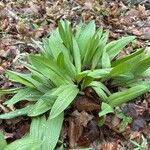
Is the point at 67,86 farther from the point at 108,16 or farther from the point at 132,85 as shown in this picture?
the point at 108,16

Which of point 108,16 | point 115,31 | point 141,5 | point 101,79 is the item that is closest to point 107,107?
point 101,79

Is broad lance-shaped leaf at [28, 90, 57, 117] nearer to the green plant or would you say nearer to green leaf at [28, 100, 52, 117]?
green leaf at [28, 100, 52, 117]

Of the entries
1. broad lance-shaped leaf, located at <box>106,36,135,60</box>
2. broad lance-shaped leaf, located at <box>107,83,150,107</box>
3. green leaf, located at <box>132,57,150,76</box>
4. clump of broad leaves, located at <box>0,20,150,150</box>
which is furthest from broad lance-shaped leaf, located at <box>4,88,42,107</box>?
green leaf, located at <box>132,57,150,76</box>

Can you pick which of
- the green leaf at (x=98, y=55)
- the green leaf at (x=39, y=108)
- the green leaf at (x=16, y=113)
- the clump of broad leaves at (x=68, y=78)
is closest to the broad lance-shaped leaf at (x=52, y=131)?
the clump of broad leaves at (x=68, y=78)

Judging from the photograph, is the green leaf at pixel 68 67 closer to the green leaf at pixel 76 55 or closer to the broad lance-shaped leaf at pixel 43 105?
the green leaf at pixel 76 55

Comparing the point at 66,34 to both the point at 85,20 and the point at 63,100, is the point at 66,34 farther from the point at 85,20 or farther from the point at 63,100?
the point at 85,20

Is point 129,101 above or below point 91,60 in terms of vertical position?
below
